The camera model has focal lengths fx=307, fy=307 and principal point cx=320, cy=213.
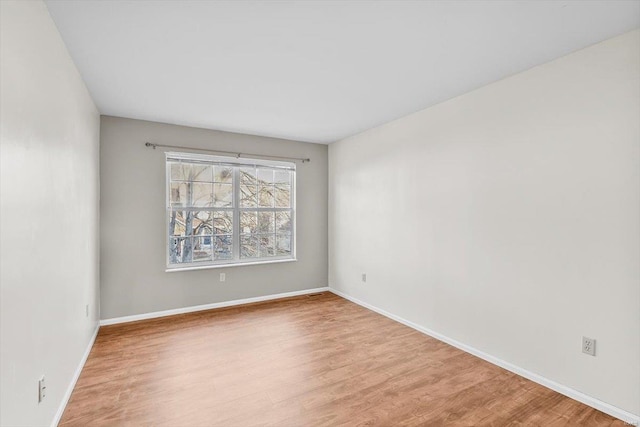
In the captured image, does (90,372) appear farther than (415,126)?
No

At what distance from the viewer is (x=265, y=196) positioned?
15.2 feet

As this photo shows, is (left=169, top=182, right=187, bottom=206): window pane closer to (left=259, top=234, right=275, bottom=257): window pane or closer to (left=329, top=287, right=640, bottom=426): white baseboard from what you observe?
(left=259, top=234, right=275, bottom=257): window pane

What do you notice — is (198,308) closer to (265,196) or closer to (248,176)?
(265,196)

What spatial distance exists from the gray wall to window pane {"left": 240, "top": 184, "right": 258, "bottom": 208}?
55 centimetres

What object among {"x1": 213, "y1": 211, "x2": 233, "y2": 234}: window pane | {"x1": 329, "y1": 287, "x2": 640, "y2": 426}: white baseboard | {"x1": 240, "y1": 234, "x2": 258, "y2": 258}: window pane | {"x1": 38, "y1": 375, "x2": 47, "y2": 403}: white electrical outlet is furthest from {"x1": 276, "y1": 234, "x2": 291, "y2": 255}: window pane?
{"x1": 38, "y1": 375, "x2": 47, "y2": 403}: white electrical outlet

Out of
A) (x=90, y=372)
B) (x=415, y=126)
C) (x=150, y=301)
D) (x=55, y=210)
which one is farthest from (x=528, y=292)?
(x=150, y=301)

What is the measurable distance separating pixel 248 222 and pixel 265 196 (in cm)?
47

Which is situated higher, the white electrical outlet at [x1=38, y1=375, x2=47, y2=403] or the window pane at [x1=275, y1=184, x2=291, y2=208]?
the window pane at [x1=275, y1=184, x2=291, y2=208]

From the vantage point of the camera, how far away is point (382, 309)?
3.95m

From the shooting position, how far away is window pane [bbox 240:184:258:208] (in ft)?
14.6

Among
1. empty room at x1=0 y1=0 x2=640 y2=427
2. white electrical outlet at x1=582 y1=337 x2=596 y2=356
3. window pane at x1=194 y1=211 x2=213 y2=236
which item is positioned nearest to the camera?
empty room at x1=0 y1=0 x2=640 y2=427

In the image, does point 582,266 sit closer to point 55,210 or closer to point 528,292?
point 528,292

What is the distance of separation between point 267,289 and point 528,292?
10.7ft

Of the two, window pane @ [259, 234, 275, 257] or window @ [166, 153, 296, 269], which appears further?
window pane @ [259, 234, 275, 257]
